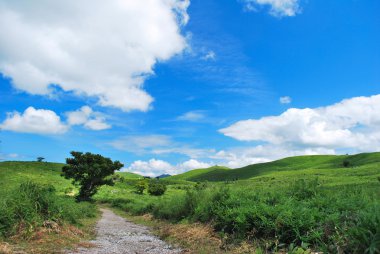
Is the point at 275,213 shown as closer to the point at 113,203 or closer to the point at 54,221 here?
the point at 54,221

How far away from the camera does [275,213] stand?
13.3 meters

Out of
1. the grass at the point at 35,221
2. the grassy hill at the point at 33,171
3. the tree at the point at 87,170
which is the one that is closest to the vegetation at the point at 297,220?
the grass at the point at 35,221

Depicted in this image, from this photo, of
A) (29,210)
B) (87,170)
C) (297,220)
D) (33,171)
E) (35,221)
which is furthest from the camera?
(33,171)

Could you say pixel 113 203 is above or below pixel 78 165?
below

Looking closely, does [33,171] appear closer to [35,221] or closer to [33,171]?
[33,171]

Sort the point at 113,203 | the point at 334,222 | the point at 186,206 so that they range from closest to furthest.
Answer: the point at 334,222, the point at 186,206, the point at 113,203

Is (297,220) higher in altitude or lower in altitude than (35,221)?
lower

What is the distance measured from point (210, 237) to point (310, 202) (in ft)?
15.4

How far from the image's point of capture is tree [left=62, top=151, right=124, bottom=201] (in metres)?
60.7

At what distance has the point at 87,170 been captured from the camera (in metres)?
60.3

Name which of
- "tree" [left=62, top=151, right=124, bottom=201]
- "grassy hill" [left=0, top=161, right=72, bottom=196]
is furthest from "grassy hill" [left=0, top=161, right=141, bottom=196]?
"tree" [left=62, top=151, right=124, bottom=201]

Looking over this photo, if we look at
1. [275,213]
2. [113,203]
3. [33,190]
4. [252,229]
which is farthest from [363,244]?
[113,203]

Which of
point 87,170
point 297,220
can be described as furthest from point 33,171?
point 297,220

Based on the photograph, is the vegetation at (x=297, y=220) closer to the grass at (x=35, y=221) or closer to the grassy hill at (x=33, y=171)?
the grass at (x=35, y=221)
